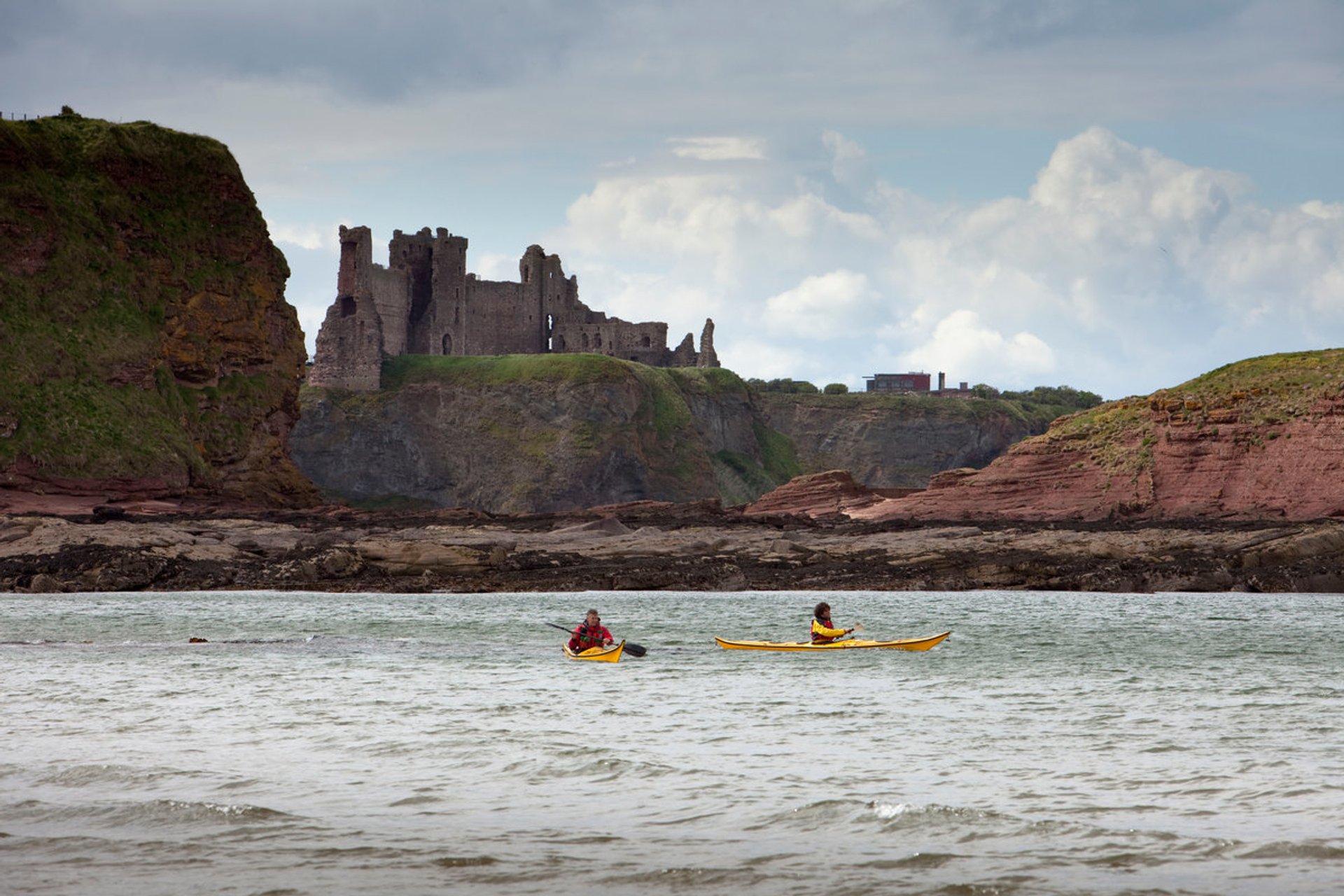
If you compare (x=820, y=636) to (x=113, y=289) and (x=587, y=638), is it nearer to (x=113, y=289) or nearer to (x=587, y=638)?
(x=587, y=638)

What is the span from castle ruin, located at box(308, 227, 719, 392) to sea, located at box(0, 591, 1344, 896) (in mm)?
101256

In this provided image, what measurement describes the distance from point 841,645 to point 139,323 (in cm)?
5783

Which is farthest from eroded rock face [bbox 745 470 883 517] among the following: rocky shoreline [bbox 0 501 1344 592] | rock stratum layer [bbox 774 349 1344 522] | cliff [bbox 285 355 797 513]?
cliff [bbox 285 355 797 513]

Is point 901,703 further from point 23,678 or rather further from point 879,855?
point 23,678

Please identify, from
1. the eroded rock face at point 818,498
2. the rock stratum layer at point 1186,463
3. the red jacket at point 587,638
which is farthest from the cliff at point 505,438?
the red jacket at point 587,638

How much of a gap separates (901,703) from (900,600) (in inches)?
1110

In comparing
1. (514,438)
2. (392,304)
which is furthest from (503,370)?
(392,304)

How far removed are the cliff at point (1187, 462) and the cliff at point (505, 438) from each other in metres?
52.8

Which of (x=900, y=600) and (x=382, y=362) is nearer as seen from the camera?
(x=900, y=600)

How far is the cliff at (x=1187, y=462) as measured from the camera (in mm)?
72062

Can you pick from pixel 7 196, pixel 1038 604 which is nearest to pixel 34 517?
pixel 7 196

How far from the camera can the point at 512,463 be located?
137 meters

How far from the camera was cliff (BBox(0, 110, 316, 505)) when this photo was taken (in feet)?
245

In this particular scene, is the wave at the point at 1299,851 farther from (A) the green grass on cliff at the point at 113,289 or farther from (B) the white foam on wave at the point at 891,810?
(A) the green grass on cliff at the point at 113,289
